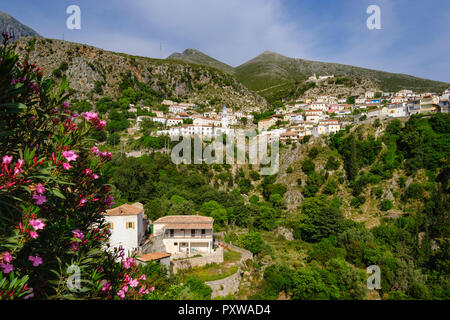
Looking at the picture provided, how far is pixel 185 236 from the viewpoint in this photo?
2000 centimetres

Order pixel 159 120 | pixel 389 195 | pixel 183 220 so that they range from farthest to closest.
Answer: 1. pixel 159 120
2. pixel 389 195
3. pixel 183 220

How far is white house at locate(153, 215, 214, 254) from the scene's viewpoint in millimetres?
19719

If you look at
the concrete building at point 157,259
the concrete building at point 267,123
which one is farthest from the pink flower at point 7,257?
the concrete building at point 267,123

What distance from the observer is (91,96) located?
237ft

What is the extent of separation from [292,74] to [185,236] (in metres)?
165

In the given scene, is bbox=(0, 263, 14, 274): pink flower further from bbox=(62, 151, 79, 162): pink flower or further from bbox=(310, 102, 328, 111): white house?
bbox=(310, 102, 328, 111): white house

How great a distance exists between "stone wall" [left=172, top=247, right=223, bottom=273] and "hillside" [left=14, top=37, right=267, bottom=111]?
68682 mm

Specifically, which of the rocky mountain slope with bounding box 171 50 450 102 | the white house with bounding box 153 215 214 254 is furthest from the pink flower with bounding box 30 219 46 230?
the rocky mountain slope with bounding box 171 50 450 102

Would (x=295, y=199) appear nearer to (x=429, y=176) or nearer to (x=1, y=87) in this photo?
(x=429, y=176)

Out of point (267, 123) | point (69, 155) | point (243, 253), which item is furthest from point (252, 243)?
point (267, 123)

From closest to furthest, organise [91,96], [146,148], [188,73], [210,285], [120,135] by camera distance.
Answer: [210,285] < [146,148] < [120,135] < [91,96] < [188,73]

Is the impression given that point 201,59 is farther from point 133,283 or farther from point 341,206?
point 133,283

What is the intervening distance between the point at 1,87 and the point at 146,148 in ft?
159
